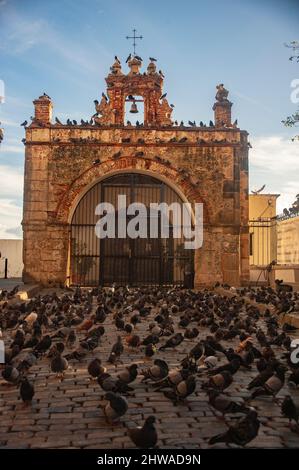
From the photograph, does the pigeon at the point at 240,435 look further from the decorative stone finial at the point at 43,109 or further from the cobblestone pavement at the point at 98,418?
the decorative stone finial at the point at 43,109

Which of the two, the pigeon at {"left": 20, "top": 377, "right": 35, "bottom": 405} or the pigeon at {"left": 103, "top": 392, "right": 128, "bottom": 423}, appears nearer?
the pigeon at {"left": 103, "top": 392, "right": 128, "bottom": 423}

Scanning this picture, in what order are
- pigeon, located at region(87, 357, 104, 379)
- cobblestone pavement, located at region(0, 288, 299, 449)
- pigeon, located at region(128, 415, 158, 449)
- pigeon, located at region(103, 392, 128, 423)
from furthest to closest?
pigeon, located at region(87, 357, 104, 379) < pigeon, located at region(103, 392, 128, 423) < cobblestone pavement, located at region(0, 288, 299, 449) < pigeon, located at region(128, 415, 158, 449)

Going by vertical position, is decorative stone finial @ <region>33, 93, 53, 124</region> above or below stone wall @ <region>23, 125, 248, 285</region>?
above

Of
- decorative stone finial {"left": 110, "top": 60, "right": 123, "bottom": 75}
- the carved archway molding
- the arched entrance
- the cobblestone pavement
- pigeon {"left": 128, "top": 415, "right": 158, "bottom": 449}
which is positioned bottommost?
the cobblestone pavement

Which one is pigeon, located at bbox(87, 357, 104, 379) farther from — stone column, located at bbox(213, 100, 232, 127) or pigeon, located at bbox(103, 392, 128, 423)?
stone column, located at bbox(213, 100, 232, 127)

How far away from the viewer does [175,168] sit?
1741cm

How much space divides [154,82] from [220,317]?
36.9 feet

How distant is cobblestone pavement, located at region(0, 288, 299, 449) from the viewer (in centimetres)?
365

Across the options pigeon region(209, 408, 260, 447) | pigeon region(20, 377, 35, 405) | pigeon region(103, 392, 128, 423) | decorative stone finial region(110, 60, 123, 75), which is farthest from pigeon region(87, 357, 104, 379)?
decorative stone finial region(110, 60, 123, 75)

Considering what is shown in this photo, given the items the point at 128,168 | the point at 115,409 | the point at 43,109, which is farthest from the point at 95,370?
the point at 43,109

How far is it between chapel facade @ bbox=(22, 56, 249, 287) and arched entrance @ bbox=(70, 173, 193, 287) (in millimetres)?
39

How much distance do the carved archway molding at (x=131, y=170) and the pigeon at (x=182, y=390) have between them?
42.4ft

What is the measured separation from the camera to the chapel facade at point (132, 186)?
17125mm

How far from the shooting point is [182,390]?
4629mm
